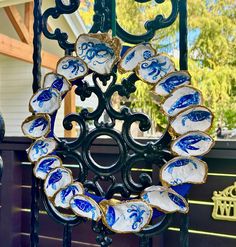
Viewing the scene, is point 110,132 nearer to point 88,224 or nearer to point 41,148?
point 41,148

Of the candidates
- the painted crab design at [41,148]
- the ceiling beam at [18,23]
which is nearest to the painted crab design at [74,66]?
the painted crab design at [41,148]

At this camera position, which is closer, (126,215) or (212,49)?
(126,215)

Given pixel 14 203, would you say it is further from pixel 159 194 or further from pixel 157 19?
pixel 157 19

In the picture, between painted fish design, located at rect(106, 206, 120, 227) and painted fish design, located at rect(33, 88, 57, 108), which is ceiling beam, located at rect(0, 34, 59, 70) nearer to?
painted fish design, located at rect(33, 88, 57, 108)

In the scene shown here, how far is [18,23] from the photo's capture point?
377 cm

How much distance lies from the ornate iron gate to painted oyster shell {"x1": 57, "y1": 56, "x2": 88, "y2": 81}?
3cm

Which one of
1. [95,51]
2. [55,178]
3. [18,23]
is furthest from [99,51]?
[18,23]

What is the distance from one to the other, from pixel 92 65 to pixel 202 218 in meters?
0.67

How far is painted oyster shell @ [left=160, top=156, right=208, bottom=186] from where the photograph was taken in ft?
2.27

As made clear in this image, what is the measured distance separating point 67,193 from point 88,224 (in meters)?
0.57

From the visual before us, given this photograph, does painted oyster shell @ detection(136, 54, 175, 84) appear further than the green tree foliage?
No

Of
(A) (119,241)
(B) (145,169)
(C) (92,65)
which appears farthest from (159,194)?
(A) (119,241)

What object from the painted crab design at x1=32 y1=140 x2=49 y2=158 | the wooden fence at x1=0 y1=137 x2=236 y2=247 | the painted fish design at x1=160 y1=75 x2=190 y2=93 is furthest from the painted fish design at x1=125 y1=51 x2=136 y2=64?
the wooden fence at x1=0 y1=137 x2=236 y2=247

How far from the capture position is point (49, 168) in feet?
2.73
